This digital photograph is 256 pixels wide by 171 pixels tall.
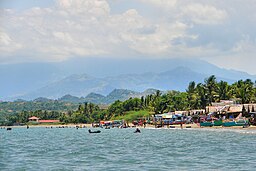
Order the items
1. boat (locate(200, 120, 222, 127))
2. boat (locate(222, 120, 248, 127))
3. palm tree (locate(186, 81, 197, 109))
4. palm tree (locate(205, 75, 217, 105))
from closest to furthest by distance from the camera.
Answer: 1. boat (locate(222, 120, 248, 127))
2. boat (locate(200, 120, 222, 127))
3. palm tree (locate(205, 75, 217, 105))
4. palm tree (locate(186, 81, 197, 109))

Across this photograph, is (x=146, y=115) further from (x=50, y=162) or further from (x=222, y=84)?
(x=50, y=162)

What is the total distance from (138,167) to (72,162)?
7801 mm

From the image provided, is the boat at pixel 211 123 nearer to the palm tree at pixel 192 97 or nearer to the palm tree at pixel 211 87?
the palm tree at pixel 211 87

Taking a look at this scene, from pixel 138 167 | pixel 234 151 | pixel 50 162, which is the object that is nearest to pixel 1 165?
pixel 50 162

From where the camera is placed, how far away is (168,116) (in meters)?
154

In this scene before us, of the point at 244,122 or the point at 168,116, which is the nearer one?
the point at 244,122

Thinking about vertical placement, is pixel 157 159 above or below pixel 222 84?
below

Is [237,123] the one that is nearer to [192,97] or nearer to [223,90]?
[223,90]

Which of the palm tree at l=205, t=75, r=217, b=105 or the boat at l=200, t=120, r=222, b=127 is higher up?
the palm tree at l=205, t=75, r=217, b=105

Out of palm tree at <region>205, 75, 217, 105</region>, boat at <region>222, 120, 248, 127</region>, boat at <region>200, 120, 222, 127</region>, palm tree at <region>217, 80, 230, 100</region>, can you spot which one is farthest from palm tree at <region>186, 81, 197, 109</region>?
boat at <region>222, 120, 248, 127</region>

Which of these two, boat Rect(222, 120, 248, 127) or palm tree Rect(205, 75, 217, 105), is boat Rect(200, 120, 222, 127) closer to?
boat Rect(222, 120, 248, 127)

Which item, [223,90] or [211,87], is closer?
→ [211,87]

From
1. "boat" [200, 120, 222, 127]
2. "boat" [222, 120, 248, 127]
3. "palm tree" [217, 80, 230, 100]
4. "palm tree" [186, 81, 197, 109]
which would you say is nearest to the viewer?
"boat" [222, 120, 248, 127]

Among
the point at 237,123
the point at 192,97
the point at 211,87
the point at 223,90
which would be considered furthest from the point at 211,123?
the point at 192,97
